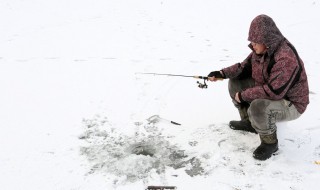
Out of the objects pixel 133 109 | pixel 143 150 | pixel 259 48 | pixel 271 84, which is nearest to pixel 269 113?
pixel 271 84

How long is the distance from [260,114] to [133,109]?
212 centimetres

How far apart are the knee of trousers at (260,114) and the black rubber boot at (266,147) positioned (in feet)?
0.43

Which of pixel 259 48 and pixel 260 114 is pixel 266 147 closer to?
pixel 260 114

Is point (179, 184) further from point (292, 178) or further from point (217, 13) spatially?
point (217, 13)

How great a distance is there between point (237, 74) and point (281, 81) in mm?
836

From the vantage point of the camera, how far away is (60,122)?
14.9ft

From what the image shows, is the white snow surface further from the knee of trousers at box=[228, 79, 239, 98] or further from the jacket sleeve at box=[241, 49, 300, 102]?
the jacket sleeve at box=[241, 49, 300, 102]

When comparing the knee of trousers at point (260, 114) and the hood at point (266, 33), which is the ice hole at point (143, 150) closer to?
the knee of trousers at point (260, 114)

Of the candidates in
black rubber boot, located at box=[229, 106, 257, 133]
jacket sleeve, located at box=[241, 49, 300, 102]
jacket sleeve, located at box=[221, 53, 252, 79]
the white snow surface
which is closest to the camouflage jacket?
jacket sleeve, located at box=[241, 49, 300, 102]

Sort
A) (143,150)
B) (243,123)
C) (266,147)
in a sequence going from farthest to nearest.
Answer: (243,123) < (143,150) < (266,147)

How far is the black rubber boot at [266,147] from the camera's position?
141 inches

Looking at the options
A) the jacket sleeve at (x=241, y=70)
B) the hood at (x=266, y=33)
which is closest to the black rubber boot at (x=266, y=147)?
the jacket sleeve at (x=241, y=70)

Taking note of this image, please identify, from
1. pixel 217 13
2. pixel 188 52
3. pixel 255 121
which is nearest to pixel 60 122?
pixel 255 121

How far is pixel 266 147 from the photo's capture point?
360cm
